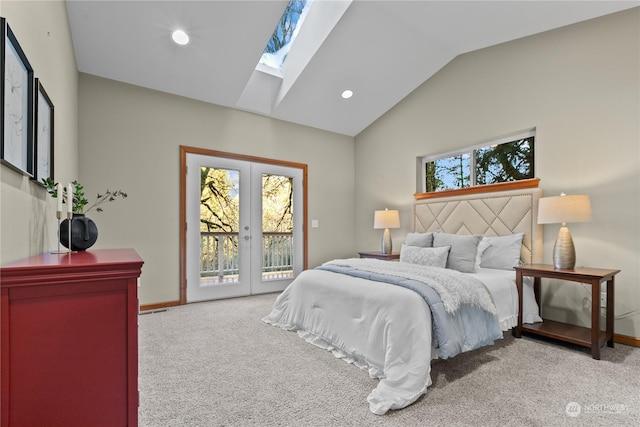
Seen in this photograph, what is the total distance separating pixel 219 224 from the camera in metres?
4.51

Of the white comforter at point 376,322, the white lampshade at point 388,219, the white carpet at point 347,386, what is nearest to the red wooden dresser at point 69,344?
the white carpet at point 347,386

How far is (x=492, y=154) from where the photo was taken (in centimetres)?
398

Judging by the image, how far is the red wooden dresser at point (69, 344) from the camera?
3.33 ft

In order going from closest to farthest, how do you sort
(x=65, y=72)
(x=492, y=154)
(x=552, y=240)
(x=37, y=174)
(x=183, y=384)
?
(x=37, y=174)
(x=183, y=384)
(x=65, y=72)
(x=552, y=240)
(x=492, y=154)

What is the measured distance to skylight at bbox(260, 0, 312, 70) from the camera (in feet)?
12.7

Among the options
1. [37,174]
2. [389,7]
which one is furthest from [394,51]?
[37,174]

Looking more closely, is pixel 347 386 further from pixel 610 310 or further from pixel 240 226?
pixel 240 226

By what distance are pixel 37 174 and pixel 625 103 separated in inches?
178

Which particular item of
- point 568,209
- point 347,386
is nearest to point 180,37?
point 347,386

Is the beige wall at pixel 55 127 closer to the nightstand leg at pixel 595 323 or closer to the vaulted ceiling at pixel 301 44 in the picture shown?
the vaulted ceiling at pixel 301 44

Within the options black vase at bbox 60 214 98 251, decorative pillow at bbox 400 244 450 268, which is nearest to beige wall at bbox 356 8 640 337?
decorative pillow at bbox 400 244 450 268

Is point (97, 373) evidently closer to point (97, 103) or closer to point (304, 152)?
point (97, 103)

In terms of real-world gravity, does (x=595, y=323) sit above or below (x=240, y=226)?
below

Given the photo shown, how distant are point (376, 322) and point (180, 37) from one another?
3398mm
